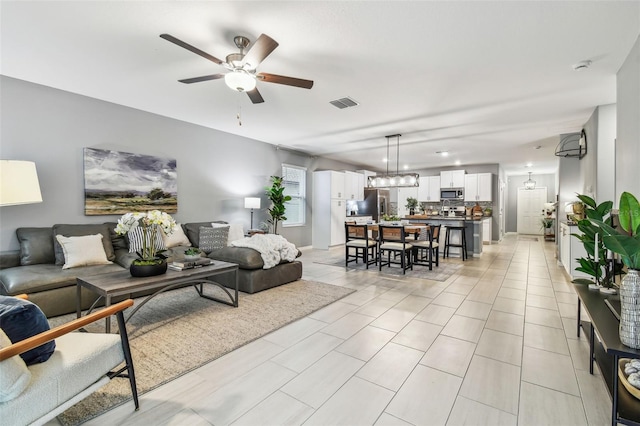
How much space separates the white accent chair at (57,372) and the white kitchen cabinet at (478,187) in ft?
32.9

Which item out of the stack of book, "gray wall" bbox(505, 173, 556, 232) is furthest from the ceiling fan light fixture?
"gray wall" bbox(505, 173, 556, 232)

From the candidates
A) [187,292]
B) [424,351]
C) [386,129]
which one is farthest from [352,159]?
[424,351]

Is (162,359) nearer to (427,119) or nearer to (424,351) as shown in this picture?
(424,351)

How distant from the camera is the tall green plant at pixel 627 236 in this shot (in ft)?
4.85

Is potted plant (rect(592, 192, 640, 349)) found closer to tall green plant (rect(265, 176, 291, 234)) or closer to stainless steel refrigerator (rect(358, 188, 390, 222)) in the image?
tall green plant (rect(265, 176, 291, 234))

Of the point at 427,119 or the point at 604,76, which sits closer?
the point at 604,76

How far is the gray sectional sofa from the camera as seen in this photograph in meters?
2.93

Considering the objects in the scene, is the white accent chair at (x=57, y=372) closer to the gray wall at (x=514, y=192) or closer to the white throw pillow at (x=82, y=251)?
the white throw pillow at (x=82, y=251)

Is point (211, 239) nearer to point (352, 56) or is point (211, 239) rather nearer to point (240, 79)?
point (240, 79)

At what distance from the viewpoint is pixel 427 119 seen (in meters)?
4.74

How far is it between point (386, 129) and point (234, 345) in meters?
→ 4.51

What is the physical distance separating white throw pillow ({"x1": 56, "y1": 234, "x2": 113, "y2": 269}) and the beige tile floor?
2469mm

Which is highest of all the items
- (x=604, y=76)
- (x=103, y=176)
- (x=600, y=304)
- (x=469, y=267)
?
(x=604, y=76)

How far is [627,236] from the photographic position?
151cm
